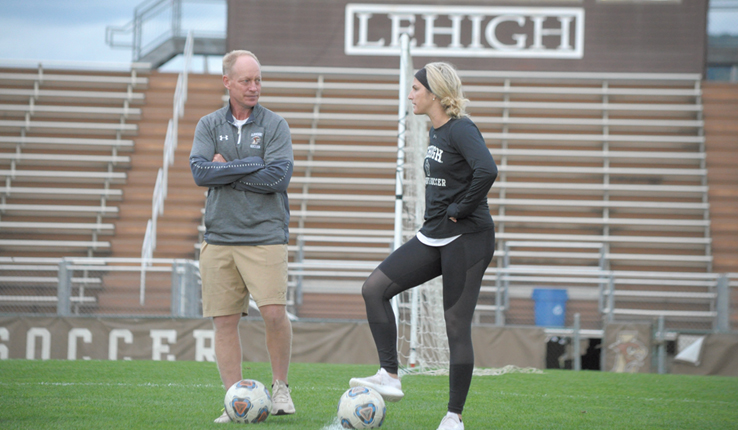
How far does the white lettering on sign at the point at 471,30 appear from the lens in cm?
1612

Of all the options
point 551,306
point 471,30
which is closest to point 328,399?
point 551,306

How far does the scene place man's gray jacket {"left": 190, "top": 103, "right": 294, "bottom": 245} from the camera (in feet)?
13.4

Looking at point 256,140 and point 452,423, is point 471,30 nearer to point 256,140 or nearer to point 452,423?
point 256,140

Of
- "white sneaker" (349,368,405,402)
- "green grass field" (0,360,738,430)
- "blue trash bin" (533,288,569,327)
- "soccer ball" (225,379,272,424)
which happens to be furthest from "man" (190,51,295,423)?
"blue trash bin" (533,288,569,327)

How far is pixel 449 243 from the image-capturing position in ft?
12.6

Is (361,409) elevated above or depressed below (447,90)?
below

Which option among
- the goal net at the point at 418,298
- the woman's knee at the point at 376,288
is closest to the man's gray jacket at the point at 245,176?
the woman's knee at the point at 376,288

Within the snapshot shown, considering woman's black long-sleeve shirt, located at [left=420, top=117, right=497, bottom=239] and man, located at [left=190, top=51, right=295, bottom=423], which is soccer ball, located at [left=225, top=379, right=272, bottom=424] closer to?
man, located at [left=190, top=51, right=295, bottom=423]

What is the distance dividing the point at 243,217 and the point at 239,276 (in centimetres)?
32

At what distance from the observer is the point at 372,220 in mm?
14203

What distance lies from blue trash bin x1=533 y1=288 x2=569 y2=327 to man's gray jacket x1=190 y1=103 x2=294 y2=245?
8462 mm

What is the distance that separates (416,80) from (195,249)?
10.2 meters

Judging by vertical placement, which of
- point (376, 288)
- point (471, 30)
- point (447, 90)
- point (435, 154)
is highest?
point (471, 30)

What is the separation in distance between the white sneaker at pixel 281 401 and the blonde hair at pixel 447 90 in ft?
5.39
